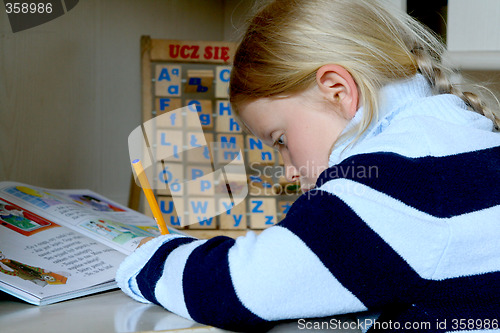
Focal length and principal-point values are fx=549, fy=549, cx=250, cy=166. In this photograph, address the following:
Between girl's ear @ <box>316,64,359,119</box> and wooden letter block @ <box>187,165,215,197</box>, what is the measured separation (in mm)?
691

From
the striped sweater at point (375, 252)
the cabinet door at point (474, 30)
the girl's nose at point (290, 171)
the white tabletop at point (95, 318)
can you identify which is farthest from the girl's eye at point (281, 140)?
the cabinet door at point (474, 30)

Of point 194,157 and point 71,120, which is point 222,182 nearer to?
point 194,157

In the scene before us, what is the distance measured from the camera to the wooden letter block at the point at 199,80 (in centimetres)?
140

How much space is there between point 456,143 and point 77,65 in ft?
3.08

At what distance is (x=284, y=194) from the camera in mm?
1462

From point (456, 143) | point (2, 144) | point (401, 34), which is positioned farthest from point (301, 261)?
point (2, 144)

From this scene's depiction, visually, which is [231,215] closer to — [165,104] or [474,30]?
[165,104]

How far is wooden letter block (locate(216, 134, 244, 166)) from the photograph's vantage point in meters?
1.43

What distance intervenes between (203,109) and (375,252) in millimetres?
993

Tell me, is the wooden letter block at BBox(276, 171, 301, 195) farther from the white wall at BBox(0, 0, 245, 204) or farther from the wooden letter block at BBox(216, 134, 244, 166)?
the white wall at BBox(0, 0, 245, 204)

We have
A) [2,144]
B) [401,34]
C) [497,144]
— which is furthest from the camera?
[2,144]

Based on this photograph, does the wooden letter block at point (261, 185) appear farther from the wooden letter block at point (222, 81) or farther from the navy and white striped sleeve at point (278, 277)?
the navy and white striped sleeve at point (278, 277)

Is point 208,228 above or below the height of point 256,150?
below

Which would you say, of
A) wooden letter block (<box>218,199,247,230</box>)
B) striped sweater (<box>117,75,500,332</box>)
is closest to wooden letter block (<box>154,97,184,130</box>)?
wooden letter block (<box>218,199,247,230</box>)
